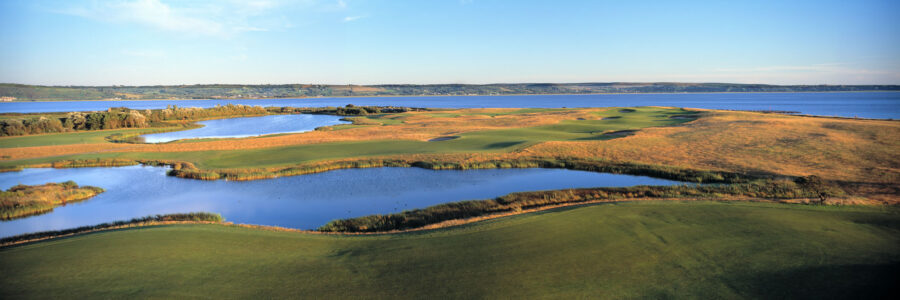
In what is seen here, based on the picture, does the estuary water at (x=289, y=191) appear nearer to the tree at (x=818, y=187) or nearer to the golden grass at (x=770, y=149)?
the tree at (x=818, y=187)

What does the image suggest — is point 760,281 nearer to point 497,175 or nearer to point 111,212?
point 497,175

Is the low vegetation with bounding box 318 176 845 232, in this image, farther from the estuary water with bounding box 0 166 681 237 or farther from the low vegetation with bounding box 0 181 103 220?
the low vegetation with bounding box 0 181 103 220

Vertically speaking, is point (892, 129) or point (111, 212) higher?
point (892, 129)

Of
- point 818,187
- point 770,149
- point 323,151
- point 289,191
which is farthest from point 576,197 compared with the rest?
point 323,151

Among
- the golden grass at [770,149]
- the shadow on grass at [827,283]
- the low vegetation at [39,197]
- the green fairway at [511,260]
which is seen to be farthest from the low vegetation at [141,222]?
the golden grass at [770,149]

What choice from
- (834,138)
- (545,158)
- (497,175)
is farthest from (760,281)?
(834,138)

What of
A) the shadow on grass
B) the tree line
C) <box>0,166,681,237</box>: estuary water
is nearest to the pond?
the tree line

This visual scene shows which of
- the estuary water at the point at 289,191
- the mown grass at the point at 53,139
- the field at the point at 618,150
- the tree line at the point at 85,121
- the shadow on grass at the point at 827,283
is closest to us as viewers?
the shadow on grass at the point at 827,283
